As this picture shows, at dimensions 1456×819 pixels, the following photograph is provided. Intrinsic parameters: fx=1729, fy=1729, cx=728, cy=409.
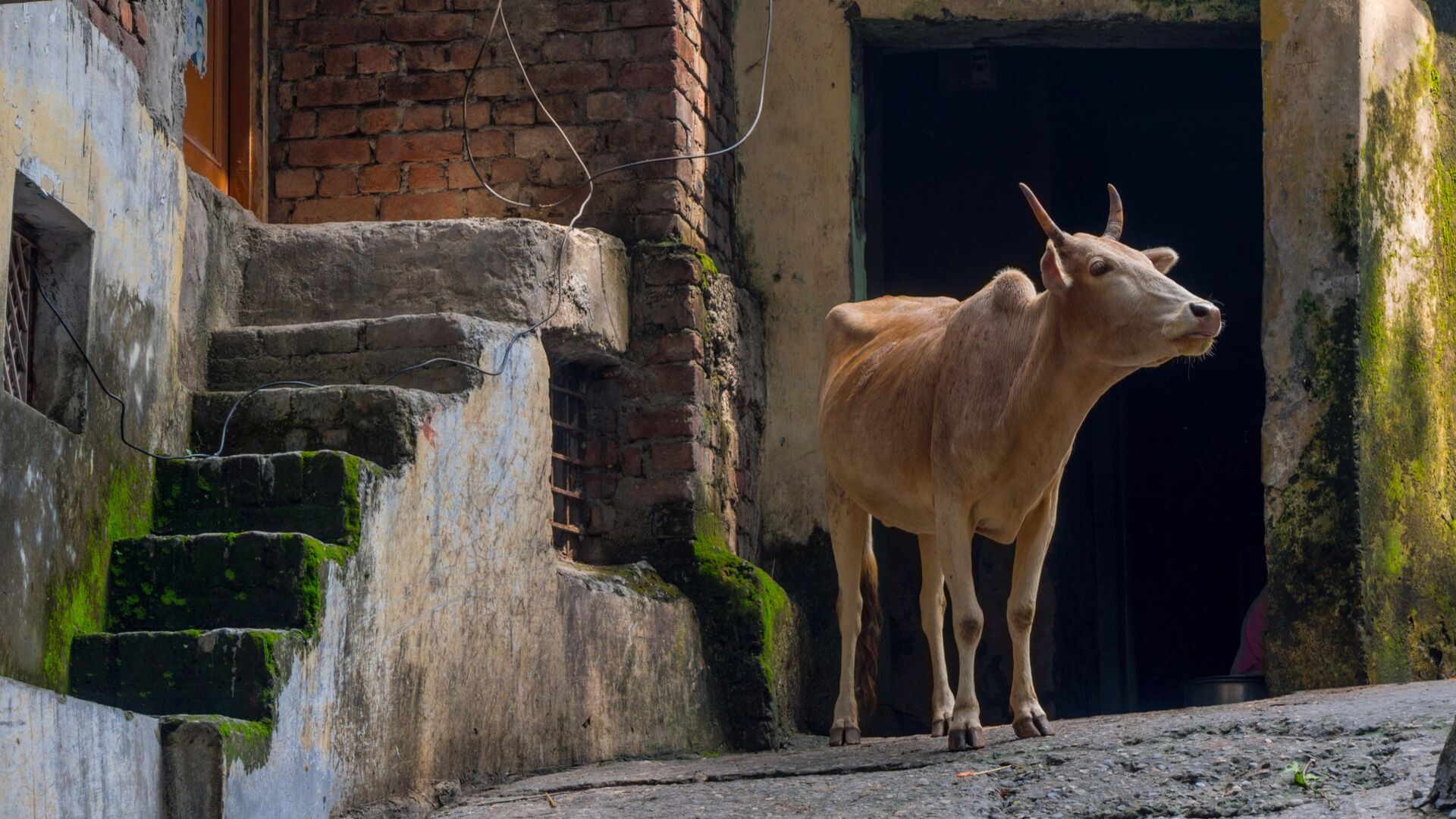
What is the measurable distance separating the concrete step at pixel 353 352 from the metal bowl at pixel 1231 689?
3.74 meters

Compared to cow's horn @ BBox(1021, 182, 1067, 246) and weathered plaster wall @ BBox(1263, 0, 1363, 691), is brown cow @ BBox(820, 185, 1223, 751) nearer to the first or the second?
cow's horn @ BBox(1021, 182, 1067, 246)

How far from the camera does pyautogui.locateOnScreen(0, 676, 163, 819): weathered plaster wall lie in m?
3.39

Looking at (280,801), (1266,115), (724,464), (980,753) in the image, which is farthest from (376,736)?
(1266,115)

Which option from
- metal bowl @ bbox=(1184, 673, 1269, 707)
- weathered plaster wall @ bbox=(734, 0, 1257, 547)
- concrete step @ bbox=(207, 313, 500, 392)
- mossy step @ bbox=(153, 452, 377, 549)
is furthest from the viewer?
weathered plaster wall @ bbox=(734, 0, 1257, 547)

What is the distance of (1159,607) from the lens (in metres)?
11.7

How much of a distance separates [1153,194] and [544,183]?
5.92m

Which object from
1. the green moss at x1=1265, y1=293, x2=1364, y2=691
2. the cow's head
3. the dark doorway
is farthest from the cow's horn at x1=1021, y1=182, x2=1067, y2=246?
the dark doorway

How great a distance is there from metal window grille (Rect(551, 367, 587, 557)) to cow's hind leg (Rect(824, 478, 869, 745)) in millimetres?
1048

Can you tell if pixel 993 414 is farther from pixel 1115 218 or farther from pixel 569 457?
pixel 569 457

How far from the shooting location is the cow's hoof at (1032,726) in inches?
217

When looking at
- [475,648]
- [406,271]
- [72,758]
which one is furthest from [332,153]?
[72,758]

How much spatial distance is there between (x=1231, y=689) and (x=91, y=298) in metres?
5.09

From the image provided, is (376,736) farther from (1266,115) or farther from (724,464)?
(1266,115)

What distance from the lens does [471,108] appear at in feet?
24.1
